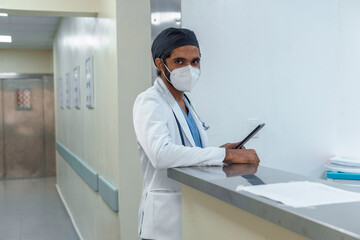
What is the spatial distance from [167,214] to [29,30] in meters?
6.72

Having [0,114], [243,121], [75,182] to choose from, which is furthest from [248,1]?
[0,114]

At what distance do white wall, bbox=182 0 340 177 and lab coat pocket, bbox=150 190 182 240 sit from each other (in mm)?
1036

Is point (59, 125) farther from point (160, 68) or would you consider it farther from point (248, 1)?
point (160, 68)

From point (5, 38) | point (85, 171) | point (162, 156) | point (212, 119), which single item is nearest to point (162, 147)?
point (162, 156)

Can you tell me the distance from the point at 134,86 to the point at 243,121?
2.64ft

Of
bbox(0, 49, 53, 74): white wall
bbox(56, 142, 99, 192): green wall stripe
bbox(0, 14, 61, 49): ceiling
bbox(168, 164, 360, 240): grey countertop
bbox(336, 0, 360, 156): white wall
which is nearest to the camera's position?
bbox(168, 164, 360, 240): grey countertop

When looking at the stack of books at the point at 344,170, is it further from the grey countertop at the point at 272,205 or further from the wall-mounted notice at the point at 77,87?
the wall-mounted notice at the point at 77,87

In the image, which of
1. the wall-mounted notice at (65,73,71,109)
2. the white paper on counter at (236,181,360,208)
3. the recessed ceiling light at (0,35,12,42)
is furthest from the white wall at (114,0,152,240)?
the recessed ceiling light at (0,35,12,42)

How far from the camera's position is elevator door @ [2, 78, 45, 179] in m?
9.94

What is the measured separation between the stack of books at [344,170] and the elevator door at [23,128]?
27.8ft

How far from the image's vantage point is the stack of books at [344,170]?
2849 mm

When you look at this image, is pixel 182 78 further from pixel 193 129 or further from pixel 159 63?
pixel 193 129

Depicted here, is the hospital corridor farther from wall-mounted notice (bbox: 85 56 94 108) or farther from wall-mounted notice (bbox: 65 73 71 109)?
wall-mounted notice (bbox: 65 73 71 109)

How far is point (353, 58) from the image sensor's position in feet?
10.6
